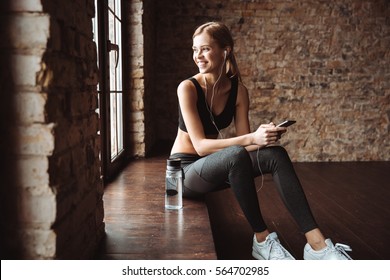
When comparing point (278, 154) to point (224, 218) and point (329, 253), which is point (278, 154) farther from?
point (224, 218)

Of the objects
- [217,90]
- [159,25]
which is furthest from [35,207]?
[159,25]

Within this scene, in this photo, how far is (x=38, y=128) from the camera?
111cm

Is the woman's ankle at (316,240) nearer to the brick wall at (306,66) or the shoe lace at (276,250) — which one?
the shoe lace at (276,250)

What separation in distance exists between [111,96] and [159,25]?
237 cm

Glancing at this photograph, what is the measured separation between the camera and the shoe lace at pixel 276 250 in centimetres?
184

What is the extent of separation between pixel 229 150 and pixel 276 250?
1.67ft

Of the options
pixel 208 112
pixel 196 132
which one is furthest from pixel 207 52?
pixel 196 132

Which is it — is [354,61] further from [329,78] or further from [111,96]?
[111,96]

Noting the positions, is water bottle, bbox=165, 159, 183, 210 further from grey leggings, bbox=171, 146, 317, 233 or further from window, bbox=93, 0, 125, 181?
window, bbox=93, 0, 125, 181

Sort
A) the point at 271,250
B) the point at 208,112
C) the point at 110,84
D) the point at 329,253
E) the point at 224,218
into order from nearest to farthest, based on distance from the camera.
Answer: the point at 329,253 < the point at 271,250 < the point at 208,112 < the point at 224,218 < the point at 110,84

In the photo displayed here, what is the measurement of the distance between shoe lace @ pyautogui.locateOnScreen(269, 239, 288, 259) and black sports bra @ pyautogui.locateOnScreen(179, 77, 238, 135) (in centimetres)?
77

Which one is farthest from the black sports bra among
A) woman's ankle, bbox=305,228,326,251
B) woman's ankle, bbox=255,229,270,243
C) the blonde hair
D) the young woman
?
woman's ankle, bbox=305,228,326,251

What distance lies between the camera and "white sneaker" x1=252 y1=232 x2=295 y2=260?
184 cm

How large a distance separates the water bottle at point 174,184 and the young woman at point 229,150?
0.24 ft
